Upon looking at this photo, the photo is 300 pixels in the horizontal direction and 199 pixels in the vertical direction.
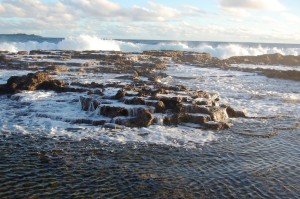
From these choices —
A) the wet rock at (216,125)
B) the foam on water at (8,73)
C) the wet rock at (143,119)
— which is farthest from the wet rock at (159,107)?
the foam on water at (8,73)

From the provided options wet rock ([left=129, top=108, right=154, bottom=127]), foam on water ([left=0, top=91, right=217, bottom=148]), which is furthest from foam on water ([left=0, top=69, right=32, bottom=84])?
wet rock ([left=129, top=108, right=154, bottom=127])

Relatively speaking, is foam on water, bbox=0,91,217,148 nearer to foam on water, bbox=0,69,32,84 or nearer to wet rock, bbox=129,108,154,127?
wet rock, bbox=129,108,154,127

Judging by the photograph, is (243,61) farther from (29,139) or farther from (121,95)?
(29,139)

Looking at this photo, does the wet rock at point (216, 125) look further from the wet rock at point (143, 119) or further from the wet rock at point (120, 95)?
the wet rock at point (120, 95)

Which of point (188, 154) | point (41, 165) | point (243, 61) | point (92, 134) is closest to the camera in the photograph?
point (41, 165)

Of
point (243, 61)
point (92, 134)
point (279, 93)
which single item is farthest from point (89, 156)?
point (243, 61)

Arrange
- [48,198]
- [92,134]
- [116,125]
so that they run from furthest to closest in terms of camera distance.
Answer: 1. [116,125]
2. [92,134]
3. [48,198]

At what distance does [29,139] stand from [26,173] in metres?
5.14

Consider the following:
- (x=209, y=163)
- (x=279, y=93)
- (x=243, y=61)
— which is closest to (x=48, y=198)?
(x=209, y=163)

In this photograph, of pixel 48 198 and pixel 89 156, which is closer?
pixel 48 198

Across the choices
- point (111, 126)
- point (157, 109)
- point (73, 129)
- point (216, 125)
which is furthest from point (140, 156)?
point (157, 109)

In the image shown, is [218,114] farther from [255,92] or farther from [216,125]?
[255,92]

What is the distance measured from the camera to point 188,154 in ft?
63.0

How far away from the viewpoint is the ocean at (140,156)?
14875 millimetres
